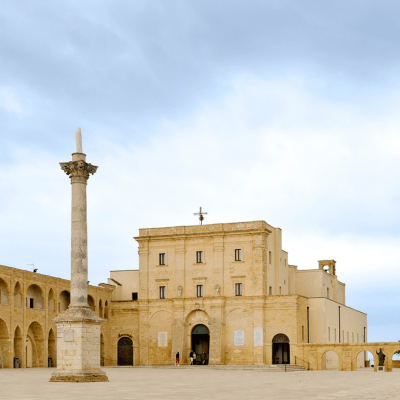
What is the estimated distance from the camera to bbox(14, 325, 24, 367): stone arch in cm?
4916

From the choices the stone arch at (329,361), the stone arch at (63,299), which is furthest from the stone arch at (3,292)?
the stone arch at (329,361)

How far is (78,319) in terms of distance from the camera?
1169 inches

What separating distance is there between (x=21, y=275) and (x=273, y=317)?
20.1 metres

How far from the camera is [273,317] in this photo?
56844mm

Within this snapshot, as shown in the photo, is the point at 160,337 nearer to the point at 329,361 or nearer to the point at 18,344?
the point at 329,361

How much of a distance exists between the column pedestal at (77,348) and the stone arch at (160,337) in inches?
1182

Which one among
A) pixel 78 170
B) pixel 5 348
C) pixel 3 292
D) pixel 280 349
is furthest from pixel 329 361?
pixel 78 170

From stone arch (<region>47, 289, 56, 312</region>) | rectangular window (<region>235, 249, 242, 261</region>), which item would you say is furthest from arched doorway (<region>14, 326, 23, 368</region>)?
rectangular window (<region>235, 249, 242, 261</region>)

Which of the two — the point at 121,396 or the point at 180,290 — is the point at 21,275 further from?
the point at 121,396

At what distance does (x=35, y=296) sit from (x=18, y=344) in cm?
455

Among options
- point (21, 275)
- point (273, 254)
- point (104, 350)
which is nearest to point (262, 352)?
point (273, 254)

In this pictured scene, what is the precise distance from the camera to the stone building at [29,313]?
47.9m

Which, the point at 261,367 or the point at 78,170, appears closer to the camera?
the point at 78,170

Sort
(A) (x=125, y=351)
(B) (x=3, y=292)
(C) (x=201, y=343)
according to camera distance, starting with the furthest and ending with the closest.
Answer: (A) (x=125, y=351), (C) (x=201, y=343), (B) (x=3, y=292)
